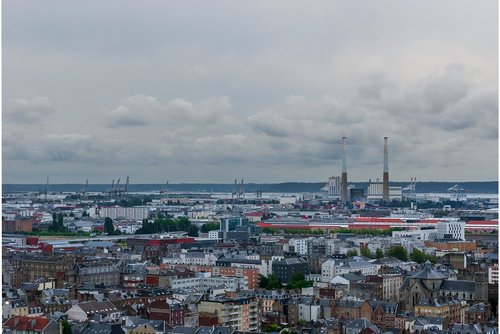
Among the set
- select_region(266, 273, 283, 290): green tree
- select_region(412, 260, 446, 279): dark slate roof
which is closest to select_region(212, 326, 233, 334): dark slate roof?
select_region(412, 260, 446, 279): dark slate roof

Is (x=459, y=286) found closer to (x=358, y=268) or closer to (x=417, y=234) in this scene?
(x=358, y=268)

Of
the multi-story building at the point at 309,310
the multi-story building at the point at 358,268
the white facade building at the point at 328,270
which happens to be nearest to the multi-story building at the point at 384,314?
the multi-story building at the point at 309,310

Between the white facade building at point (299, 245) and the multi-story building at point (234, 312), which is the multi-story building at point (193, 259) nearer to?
the white facade building at point (299, 245)

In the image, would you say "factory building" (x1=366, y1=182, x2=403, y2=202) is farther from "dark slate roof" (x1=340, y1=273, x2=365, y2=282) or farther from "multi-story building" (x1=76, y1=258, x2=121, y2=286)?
"dark slate roof" (x1=340, y1=273, x2=365, y2=282)

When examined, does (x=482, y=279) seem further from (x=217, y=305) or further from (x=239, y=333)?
(x=239, y=333)

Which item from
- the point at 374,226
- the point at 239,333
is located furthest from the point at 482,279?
the point at 374,226

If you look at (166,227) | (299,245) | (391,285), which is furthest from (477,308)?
(166,227)
